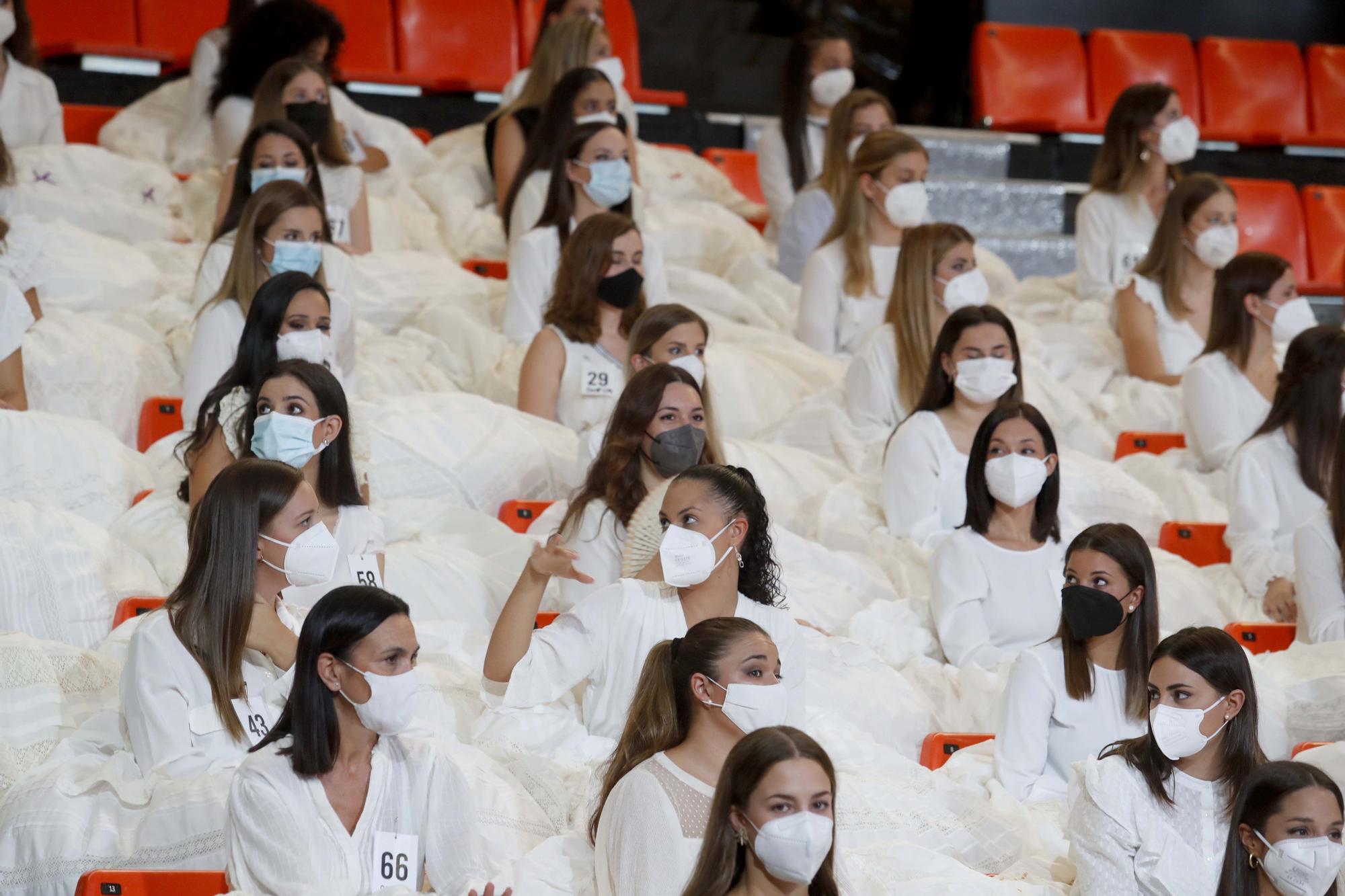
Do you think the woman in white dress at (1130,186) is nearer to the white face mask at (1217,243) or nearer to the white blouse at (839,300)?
the white face mask at (1217,243)

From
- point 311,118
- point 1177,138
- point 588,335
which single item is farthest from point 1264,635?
point 311,118

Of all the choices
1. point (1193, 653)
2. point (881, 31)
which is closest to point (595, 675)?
point (1193, 653)

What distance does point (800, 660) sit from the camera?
12.0ft

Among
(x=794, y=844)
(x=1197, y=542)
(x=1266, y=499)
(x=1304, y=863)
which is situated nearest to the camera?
(x=794, y=844)

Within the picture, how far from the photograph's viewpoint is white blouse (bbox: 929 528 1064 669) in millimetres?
4355

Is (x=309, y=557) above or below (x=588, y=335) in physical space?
below

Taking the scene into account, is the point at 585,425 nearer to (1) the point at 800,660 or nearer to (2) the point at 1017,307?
(1) the point at 800,660

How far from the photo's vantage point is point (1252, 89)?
859 cm

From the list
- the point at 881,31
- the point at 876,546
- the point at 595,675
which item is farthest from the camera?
the point at 881,31

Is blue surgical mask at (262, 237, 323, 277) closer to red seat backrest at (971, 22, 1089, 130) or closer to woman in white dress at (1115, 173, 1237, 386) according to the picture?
woman in white dress at (1115, 173, 1237, 386)

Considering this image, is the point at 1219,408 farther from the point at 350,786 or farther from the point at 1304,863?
the point at 350,786

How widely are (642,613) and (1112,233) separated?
12.2 ft

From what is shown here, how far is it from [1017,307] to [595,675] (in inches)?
145

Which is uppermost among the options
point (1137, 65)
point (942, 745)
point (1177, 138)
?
point (1137, 65)
